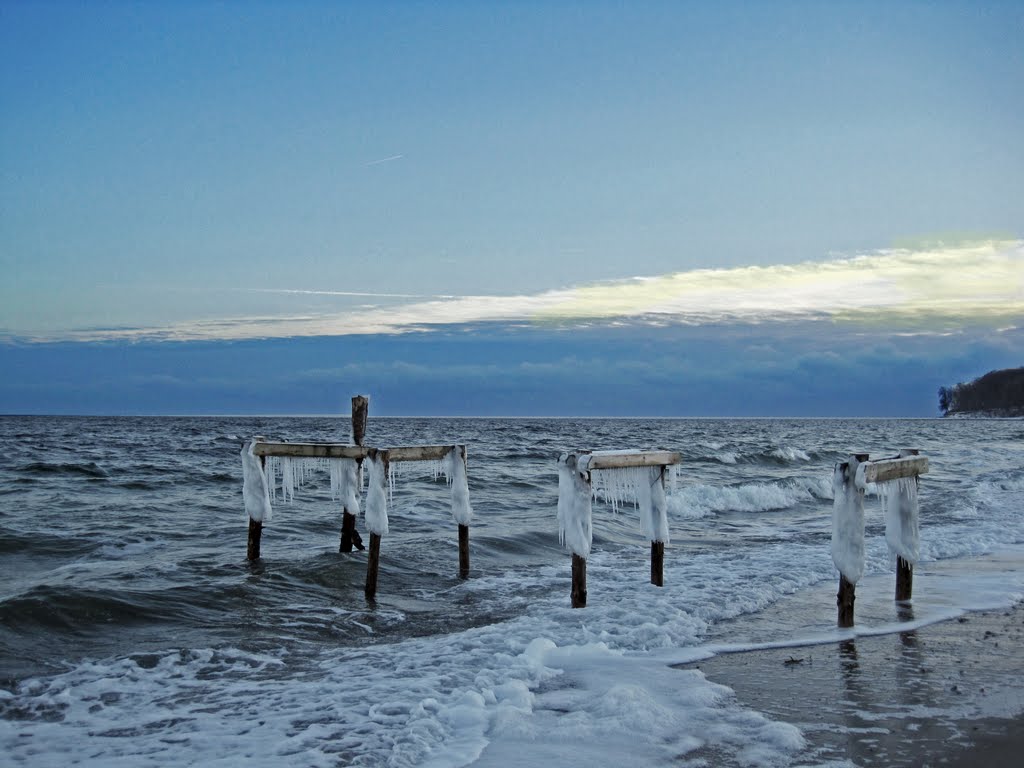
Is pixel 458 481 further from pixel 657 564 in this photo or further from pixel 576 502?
pixel 576 502

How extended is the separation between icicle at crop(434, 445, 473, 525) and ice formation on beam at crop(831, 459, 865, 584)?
237 inches

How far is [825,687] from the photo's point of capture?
694cm

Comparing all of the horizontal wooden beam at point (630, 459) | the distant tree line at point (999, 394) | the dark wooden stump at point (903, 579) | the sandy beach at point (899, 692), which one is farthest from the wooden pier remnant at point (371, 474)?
the distant tree line at point (999, 394)

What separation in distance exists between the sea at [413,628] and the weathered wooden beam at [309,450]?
1.94 m

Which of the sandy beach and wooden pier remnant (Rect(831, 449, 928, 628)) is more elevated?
wooden pier remnant (Rect(831, 449, 928, 628))

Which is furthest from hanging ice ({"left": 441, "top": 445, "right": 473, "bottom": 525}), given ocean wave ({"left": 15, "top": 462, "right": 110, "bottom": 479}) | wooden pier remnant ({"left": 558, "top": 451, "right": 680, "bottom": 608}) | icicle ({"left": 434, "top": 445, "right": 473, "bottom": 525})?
ocean wave ({"left": 15, "top": 462, "right": 110, "bottom": 479})

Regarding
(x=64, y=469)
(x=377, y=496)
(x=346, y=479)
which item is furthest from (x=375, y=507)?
(x=64, y=469)

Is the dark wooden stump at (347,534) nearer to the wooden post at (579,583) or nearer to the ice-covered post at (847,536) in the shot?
the wooden post at (579,583)

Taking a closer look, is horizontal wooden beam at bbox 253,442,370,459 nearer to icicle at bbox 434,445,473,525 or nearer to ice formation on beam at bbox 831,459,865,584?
icicle at bbox 434,445,473,525

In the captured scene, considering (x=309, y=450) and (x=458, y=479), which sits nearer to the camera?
(x=309, y=450)

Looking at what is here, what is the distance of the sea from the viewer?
6062 millimetres

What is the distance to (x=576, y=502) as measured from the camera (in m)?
10.1

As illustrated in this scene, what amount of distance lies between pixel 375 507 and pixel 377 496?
0.18 meters

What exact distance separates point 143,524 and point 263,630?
9819 millimetres
